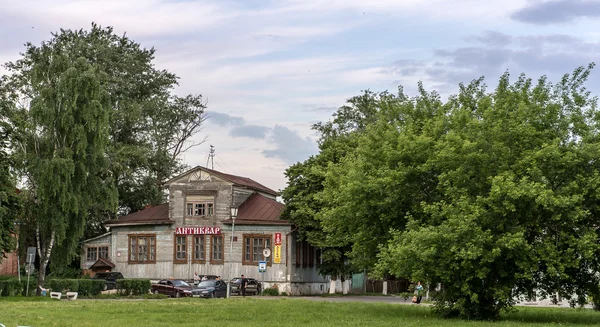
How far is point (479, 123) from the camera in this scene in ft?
108

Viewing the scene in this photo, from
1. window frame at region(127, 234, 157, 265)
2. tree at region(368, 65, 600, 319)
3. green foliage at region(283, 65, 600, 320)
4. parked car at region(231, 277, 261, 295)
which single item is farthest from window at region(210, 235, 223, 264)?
tree at region(368, 65, 600, 319)

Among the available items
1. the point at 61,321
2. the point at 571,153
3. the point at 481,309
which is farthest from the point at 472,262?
the point at 61,321

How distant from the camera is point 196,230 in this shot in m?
66.0

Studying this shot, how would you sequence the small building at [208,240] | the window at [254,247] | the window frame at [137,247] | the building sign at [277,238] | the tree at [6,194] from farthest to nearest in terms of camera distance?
the window frame at [137,247] → the window at [254,247] → the small building at [208,240] → the building sign at [277,238] → the tree at [6,194]

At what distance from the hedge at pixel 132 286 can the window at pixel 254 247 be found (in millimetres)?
11685

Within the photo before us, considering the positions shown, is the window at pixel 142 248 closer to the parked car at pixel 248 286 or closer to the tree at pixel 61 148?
the parked car at pixel 248 286

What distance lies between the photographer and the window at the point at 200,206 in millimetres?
66000

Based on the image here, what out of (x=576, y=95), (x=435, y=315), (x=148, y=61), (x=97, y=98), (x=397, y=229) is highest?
(x=148, y=61)

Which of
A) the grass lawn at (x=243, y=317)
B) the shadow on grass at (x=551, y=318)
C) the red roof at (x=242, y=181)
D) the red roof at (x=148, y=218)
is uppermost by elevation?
the red roof at (x=242, y=181)

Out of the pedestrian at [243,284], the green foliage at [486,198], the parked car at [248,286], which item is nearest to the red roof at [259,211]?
the parked car at [248,286]

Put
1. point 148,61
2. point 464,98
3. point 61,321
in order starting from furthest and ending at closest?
point 148,61 < point 464,98 < point 61,321

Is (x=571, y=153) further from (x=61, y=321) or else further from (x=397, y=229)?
(x=61, y=321)

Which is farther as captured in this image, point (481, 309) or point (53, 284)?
point (53, 284)

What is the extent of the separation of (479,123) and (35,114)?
2897 centimetres
